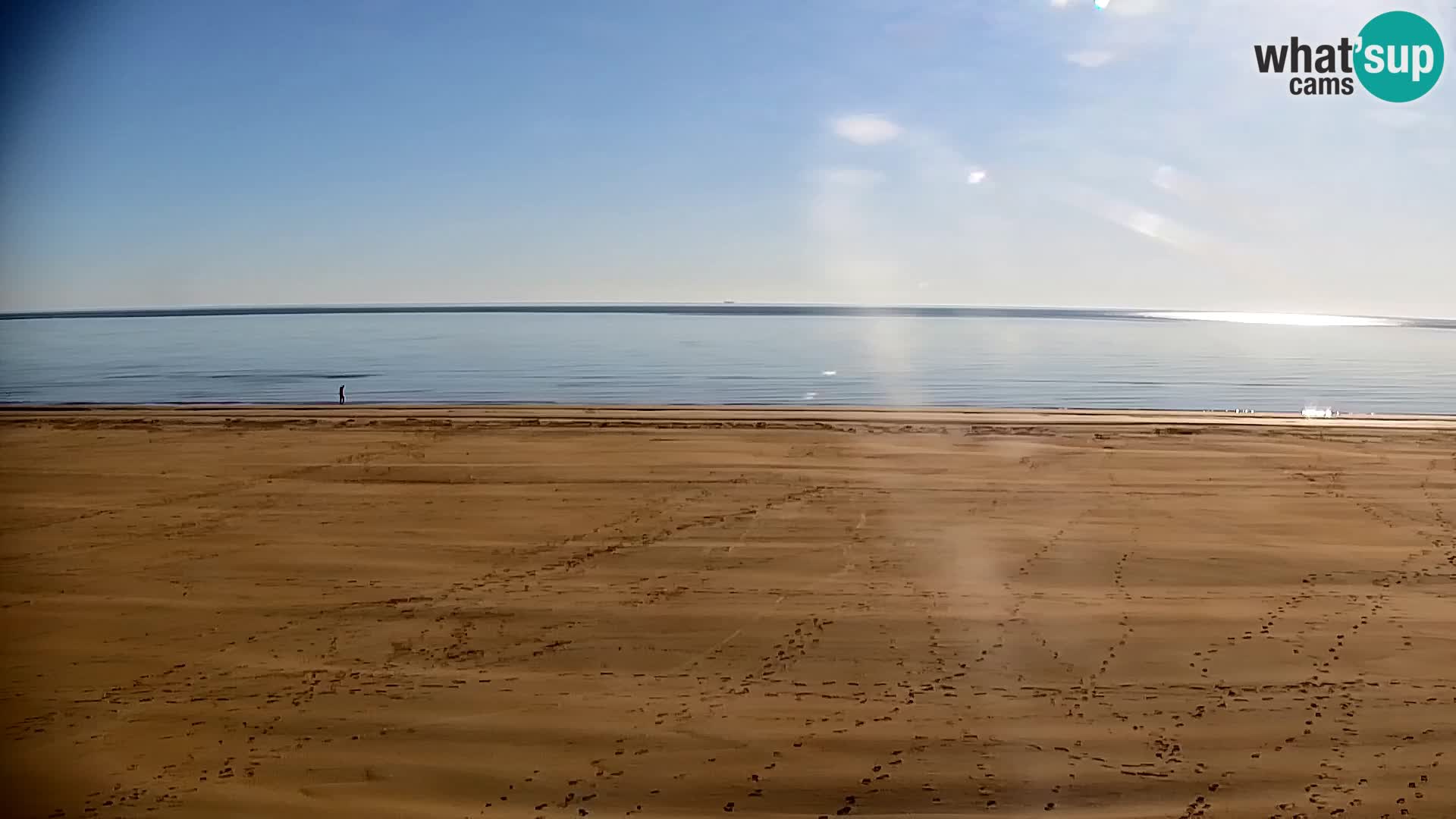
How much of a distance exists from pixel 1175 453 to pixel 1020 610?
9023 mm

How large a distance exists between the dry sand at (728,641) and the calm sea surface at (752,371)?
1591 centimetres

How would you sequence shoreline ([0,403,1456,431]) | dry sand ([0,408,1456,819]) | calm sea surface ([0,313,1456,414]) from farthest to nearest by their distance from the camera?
calm sea surface ([0,313,1456,414])
shoreline ([0,403,1456,431])
dry sand ([0,408,1456,819])

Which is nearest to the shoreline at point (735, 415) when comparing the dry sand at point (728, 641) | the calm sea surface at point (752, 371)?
the calm sea surface at point (752, 371)

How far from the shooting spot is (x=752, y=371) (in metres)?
39.8

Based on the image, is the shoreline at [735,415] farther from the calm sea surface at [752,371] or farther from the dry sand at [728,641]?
the dry sand at [728,641]

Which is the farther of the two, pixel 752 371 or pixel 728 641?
pixel 752 371

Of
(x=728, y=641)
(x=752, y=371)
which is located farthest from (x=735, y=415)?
(x=752, y=371)

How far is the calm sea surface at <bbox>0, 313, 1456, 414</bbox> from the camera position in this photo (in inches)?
1164

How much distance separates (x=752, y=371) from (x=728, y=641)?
33122 millimetres

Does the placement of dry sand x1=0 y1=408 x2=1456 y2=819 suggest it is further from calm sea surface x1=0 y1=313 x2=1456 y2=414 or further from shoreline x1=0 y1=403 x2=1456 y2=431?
calm sea surface x1=0 y1=313 x2=1456 y2=414

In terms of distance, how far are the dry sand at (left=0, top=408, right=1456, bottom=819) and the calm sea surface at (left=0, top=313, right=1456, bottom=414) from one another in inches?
626

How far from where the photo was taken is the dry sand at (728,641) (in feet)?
16.3

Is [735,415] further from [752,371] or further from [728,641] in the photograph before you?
[752,371]

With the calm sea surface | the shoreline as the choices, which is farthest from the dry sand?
the calm sea surface
